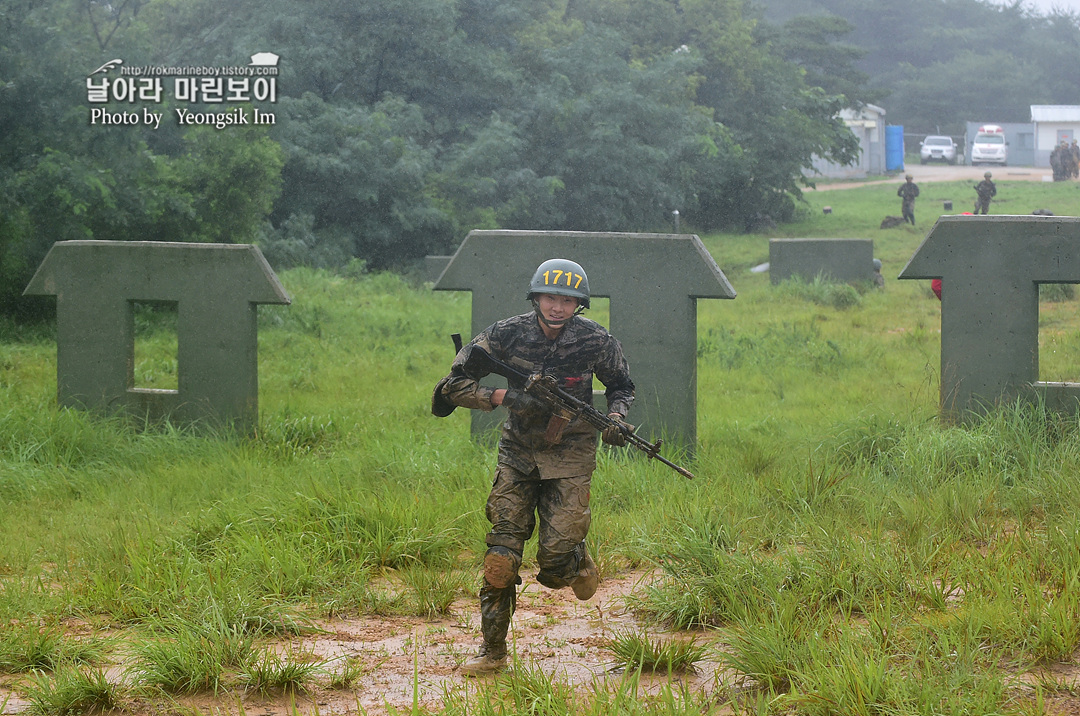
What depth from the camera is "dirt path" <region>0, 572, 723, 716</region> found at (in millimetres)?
4301

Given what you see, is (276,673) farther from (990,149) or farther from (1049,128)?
(1049,128)

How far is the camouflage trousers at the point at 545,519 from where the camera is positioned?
494cm

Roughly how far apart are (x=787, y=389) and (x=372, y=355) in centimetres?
450

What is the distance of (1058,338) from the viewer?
12.5 metres

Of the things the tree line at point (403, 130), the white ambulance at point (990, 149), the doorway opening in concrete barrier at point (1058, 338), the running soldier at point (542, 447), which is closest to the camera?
the running soldier at point (542, 447)

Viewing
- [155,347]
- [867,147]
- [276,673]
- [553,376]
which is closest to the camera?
[276,673]

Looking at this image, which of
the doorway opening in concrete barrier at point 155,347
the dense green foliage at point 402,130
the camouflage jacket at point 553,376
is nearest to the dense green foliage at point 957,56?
the dense green foliage at point 402,130

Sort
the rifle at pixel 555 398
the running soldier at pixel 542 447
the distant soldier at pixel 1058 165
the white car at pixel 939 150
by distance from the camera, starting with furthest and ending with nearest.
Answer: the white car at pixel 939 150
the distant soldier at pixel 1058 165
the rifle at pixel 555 398
the running soldier at pixel 542 447

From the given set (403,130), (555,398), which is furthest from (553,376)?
(403,130)

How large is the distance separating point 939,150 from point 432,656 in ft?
Answer: 181

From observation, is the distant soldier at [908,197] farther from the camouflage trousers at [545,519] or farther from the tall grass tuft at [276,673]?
the tall grass tuft at [276,673]

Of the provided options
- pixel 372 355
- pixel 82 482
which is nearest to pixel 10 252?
pixel 372 355

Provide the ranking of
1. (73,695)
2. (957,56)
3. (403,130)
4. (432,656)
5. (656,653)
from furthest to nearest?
(957,56), (403,130), (432,656), (656,653), (73,695)

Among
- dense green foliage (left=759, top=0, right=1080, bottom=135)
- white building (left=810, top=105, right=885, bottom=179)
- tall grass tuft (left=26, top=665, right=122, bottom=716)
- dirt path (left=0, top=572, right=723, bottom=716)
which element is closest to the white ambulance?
white building (left=810, top=105, right=885, bottom=179)
